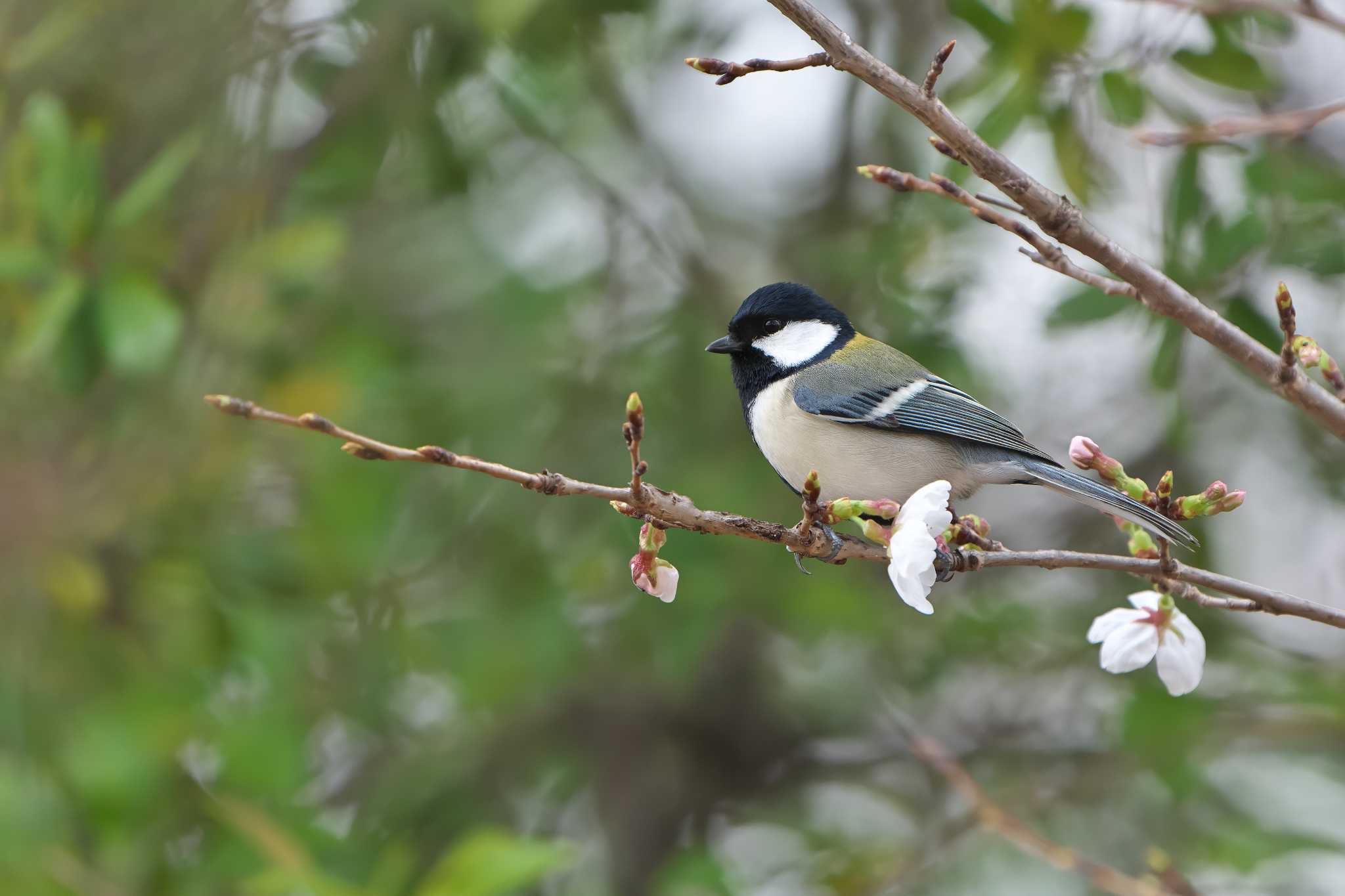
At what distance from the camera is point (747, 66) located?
1.50 metres

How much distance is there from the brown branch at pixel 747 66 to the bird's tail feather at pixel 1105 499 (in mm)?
767

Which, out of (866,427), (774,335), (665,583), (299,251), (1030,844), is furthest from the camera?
(299,251)

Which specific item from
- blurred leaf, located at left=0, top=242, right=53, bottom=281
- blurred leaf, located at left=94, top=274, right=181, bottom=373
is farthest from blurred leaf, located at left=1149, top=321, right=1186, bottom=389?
blurred leaf, located at left=0, top=242, right=53, bottom=281

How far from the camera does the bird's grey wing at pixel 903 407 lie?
8.07 ft

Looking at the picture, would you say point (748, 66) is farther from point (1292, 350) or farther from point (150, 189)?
point (150, 189)

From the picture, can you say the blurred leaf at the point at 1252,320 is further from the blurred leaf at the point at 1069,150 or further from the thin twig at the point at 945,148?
the thin twig at the point at 945,148

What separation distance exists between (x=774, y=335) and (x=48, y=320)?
60.8 inches

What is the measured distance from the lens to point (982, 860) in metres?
4.26

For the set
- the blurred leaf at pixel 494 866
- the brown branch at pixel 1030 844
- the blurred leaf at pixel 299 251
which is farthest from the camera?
the blurred leaf at pixel 299 251

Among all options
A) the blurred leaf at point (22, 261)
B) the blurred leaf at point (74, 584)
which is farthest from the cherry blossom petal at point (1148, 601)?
the blurred leaf at point (74, 584)

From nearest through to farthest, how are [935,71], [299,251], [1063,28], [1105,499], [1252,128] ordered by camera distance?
[935,71] < [1252,128] < [1105,499] < [1063,28] < [299,251]

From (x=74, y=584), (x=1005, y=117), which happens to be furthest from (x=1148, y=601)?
(x=74, y=584)

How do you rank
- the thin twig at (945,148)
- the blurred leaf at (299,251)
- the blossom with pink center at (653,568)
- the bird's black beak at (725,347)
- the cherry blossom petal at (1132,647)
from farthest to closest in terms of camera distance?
the blurred leaf at (299,251)
the bird's black beak at (725,347)
the cherry blossom petal at (1132,647)
the blossom with pink center at (653,568)
the thin twig at (945,148)

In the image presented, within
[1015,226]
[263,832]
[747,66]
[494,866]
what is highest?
[747,66]
